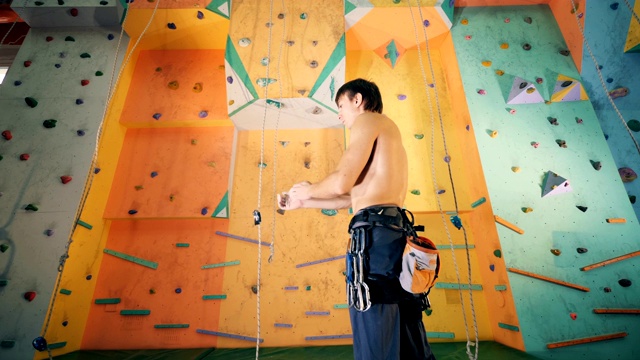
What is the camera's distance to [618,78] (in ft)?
9.23

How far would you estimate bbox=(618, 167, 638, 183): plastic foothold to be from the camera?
2670 mm

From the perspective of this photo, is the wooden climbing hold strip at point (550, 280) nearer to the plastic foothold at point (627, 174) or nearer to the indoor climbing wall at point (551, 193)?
the indoor climbing wall at point (551, 193)

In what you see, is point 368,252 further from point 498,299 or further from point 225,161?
point 225,161

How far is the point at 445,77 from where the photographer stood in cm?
367

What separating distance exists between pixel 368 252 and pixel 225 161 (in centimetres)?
226

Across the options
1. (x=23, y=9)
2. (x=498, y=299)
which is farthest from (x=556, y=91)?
(x=23, y=9)

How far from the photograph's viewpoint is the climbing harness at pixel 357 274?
1342 millimetres

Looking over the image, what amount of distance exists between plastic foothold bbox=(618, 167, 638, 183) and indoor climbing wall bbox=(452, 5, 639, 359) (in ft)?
0.49

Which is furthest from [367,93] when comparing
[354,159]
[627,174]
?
[627,174]

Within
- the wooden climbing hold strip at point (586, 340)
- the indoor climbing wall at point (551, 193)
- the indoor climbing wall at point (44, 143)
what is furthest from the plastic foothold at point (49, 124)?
the wooden climbing hold strip at point (586, 340)

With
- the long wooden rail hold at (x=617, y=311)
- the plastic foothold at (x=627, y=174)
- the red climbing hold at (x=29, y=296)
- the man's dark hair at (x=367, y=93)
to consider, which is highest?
the man's dark hair at (x=367, y=93)

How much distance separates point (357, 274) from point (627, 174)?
2.88 metres

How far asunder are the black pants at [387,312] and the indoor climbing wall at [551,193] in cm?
147

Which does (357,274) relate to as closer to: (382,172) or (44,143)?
(382,172)
